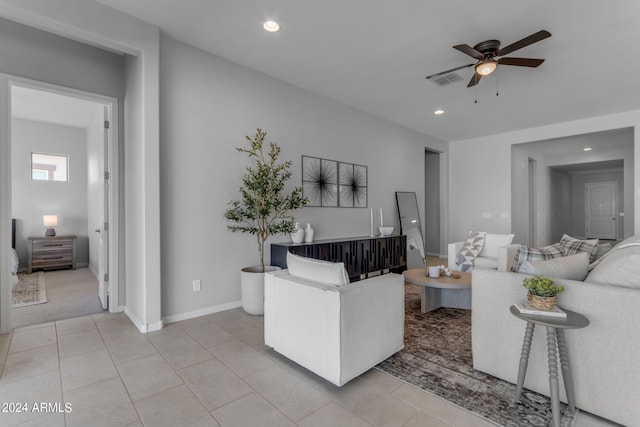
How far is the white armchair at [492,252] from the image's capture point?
4172 mm

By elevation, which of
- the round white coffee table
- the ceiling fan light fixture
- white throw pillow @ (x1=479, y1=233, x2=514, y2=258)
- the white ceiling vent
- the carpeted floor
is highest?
the white ceiling vent

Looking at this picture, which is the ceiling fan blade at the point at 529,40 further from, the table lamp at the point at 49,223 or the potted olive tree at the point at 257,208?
the table lamp at the point at 49,223

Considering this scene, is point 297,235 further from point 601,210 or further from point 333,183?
point 601,210

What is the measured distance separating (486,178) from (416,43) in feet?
15.6

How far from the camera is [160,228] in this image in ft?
10.1

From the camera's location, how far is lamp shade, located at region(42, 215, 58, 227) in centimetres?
579

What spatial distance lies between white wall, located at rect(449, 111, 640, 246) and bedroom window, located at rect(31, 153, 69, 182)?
8.37 m

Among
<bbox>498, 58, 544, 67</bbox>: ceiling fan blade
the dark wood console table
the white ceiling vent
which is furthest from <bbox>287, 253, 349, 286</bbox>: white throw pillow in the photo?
the white ceiling vent

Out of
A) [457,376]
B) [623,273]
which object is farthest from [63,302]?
[623,273]

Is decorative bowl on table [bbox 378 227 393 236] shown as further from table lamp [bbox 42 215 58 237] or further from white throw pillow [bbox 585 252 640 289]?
table lamp [bbox 42 215 58 237]

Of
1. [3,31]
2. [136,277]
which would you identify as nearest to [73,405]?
[136,277]

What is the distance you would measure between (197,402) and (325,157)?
11.8ft

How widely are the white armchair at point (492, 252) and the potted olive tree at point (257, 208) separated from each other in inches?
102

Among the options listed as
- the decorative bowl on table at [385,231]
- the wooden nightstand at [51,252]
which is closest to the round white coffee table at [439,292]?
the decorative bowl on table at [385,231]
